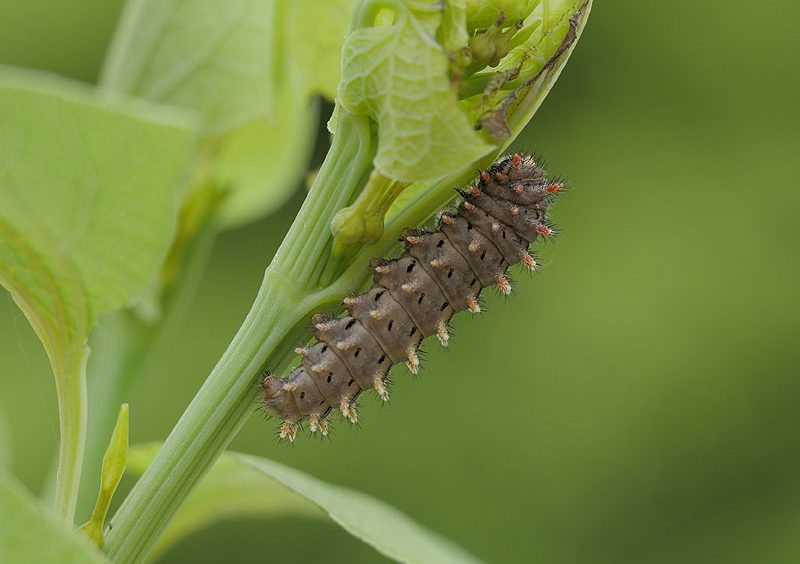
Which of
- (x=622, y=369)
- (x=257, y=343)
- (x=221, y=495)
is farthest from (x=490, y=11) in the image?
(x=622, y=369)

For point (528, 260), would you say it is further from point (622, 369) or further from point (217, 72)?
point (622, 369)

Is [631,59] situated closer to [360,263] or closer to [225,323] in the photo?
[225,323]

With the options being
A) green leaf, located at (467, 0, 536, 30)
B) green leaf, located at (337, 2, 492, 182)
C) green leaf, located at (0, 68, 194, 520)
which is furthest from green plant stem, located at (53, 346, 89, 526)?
green leaf, located at (467, 0, 536, 30)

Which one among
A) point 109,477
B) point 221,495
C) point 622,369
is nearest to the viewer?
point 109,477

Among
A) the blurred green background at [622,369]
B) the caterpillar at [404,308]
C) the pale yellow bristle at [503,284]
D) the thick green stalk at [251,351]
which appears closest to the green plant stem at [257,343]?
the thick green stalk at [251,351]

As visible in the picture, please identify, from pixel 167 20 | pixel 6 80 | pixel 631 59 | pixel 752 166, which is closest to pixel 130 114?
pixel 6 80

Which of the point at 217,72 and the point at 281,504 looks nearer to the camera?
the point at 217,72

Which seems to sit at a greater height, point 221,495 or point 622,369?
point 221,495
